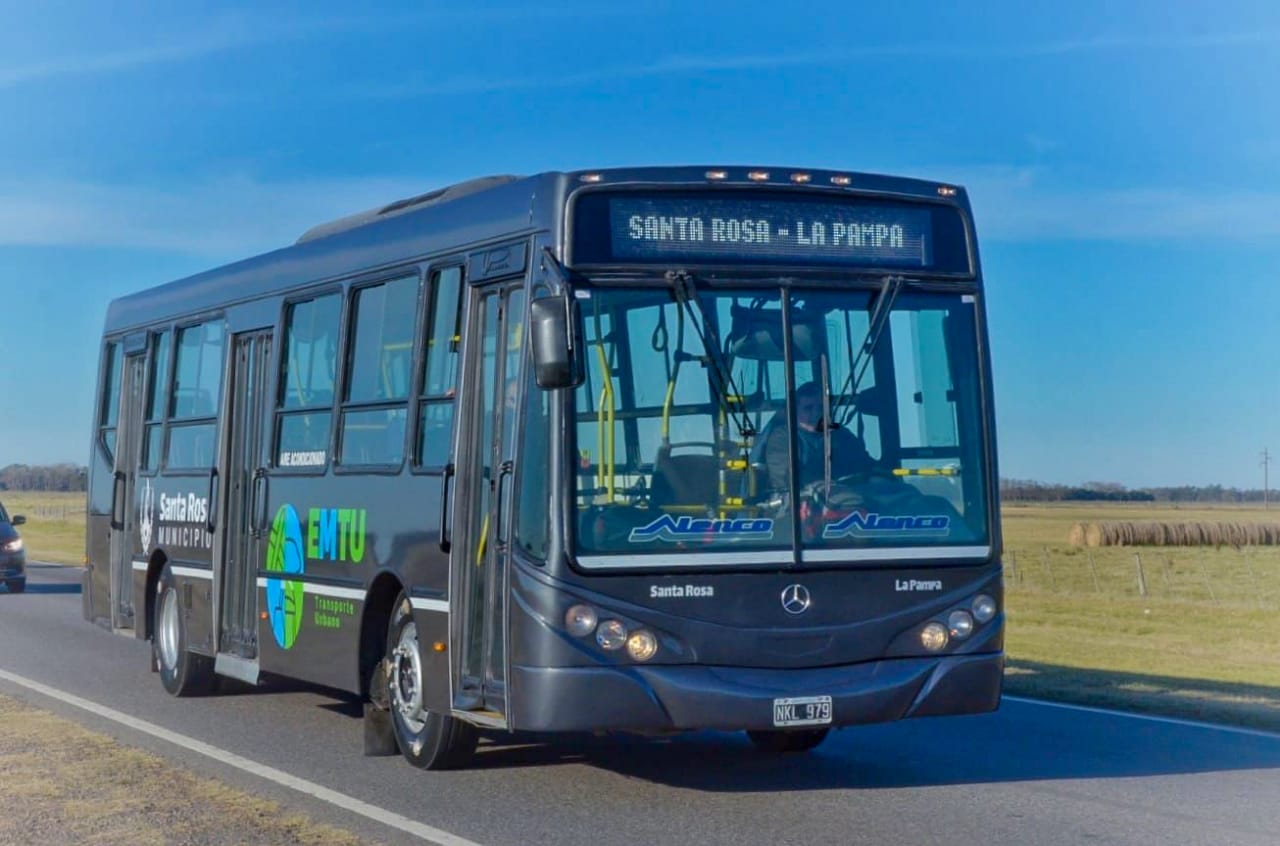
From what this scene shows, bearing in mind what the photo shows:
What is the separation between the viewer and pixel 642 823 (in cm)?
890

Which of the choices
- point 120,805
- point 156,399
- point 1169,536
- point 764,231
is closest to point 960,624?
point 764,231

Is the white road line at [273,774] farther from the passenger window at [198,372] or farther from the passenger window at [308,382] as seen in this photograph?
the passenger window at [198,372]

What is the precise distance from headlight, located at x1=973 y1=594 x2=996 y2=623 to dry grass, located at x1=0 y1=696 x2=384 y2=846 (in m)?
3.36

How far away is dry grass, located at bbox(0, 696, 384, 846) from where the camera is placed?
28.3ft

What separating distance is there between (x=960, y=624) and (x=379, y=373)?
3956 mm

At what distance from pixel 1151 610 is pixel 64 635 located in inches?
678

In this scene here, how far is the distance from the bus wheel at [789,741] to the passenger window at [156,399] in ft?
21.2

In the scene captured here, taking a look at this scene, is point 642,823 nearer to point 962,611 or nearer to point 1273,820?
point 962,611

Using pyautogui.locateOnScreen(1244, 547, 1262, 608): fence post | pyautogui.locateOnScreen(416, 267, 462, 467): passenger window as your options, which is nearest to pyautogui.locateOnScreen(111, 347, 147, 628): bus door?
pyautogui.locateOnScreen(416, 267, 462, 467): passenger window

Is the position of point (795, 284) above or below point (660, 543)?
above

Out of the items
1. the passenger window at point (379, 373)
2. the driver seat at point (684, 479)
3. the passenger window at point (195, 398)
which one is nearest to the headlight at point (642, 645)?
the driver seat at point (684, 479)

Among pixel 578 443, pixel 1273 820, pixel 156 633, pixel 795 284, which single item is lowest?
pixel 1273 820

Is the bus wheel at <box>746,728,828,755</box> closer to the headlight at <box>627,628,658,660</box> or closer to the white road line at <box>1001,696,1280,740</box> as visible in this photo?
the headlight at <box>627,628,658,660</box>

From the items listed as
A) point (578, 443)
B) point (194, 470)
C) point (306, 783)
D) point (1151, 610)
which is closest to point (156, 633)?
point (194, 470)
